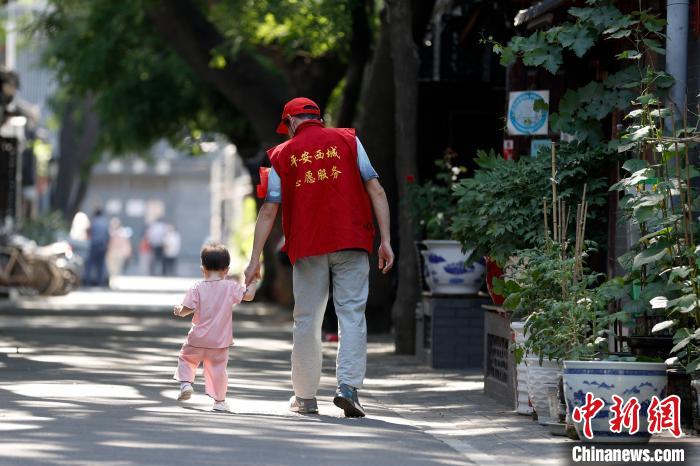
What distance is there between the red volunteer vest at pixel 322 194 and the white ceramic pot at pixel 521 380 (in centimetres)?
107

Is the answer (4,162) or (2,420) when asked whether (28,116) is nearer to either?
(4,162)

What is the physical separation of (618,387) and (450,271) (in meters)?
6.64

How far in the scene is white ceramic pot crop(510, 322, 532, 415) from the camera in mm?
10461

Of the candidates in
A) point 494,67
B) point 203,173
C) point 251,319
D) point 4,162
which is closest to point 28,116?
point 4,162

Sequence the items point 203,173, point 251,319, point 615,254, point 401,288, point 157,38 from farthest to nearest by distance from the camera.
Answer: point 203,173
point 157,38
point 251,319
point 401,288
point 615,254

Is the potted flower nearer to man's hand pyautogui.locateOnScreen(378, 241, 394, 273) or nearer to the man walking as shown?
man's hand pyautogui.locateOnScreen(378, 241, 394, 273)

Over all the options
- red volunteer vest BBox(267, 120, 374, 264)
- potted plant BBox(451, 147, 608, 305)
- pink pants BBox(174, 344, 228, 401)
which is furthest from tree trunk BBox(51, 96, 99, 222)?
red volunteer vest BBox(267, 120, 374, 264)

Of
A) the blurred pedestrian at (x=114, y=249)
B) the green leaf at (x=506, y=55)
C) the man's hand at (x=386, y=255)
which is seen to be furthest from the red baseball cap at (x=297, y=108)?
the blurred pedestrian at (x=114, y=249)

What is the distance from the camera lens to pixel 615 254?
40.9 feet

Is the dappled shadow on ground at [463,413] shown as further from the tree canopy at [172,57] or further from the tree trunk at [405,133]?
the tree canopy at [172,57]

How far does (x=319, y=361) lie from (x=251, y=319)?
1506 centimetres

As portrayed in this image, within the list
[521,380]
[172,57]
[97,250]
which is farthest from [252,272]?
[97,250]

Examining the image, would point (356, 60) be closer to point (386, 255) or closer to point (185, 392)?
point (185, 392)

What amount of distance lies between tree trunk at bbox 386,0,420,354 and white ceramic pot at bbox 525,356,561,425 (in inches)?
273
